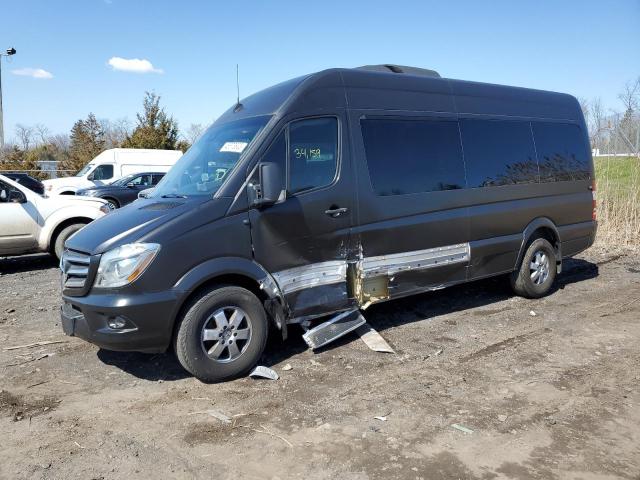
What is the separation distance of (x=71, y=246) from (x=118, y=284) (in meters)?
0.78

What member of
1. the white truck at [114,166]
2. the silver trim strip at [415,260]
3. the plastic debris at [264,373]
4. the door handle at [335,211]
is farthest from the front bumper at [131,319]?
the white truck at [114,166]

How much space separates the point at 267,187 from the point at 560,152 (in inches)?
185

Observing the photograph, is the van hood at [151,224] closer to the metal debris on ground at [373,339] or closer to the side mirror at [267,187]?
the side mirror at [267,187]

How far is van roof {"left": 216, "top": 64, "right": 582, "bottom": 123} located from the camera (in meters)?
4.96

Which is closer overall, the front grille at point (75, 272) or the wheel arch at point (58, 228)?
the front grille at point (75, 272)

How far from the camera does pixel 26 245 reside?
9.05 m

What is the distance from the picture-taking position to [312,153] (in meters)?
4.86

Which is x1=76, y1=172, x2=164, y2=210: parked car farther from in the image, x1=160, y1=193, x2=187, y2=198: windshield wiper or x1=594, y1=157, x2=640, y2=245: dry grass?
x1=594, y1=157, x2=640, y2=245: dry grass

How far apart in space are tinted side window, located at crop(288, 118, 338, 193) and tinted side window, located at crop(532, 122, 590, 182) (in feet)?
10.9

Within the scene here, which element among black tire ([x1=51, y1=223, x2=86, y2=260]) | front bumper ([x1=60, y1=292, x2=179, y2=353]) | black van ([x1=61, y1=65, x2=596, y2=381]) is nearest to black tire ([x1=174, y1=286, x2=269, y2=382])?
black van ([x1=61, y1=65, x2=596, y2=381])

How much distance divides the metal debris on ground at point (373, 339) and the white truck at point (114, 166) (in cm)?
1703

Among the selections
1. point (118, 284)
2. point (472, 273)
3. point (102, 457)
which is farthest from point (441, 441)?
point (472, 273)

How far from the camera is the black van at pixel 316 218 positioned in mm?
4121

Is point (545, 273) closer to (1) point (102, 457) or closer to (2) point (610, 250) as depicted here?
(2) point (610, 250)
